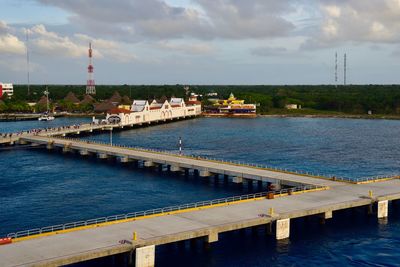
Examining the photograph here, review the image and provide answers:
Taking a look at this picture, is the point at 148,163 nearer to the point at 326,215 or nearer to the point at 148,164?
the point at 148,164

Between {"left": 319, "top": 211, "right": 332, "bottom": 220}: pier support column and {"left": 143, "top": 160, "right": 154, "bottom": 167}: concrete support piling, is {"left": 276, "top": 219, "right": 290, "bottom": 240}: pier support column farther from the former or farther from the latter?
{"left": 143, "top": 160, "right": 154, "bottom": 167}: concrete support piling

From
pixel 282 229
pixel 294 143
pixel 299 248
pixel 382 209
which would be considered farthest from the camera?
pixel 294 143

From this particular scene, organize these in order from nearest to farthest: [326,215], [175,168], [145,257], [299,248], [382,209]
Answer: [145,257], [299,248], [326,215], [382,209], [175,168]

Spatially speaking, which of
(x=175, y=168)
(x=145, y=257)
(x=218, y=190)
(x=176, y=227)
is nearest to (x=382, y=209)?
(x=218, y=190)

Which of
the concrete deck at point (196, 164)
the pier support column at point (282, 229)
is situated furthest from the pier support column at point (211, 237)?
the concrete deck at point (196, 164)

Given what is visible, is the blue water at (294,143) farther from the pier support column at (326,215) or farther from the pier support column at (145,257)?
the pier support column at (145,257)
